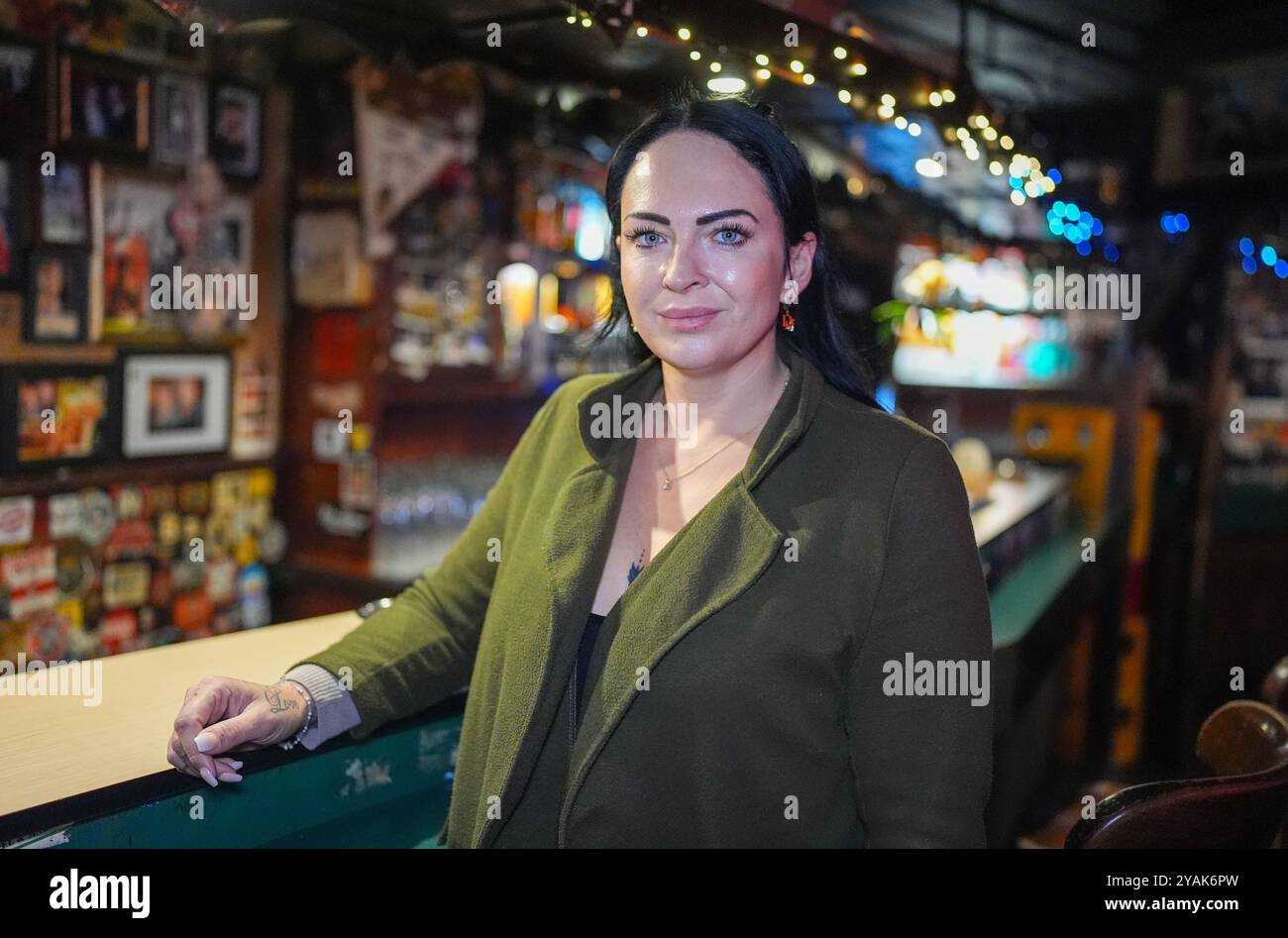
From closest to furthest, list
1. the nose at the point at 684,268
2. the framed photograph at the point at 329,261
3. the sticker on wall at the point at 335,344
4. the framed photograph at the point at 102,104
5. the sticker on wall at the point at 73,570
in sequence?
the nose at the point at 684,268 < the framed photograph at the point at 102,104 < the sticker on wall at the point at 73,570 < the framed photograph at the point at 329,261 < the sticker on wall at the point at 335,344

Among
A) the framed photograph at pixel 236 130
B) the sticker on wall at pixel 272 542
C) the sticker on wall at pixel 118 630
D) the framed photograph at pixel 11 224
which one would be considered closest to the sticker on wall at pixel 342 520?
the sticker on wall at pixel 272 542

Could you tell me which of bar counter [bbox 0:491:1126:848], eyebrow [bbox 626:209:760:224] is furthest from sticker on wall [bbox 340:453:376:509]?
eyebrow [bbox 626:209:760:224]

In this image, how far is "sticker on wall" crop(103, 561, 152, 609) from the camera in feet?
12.0

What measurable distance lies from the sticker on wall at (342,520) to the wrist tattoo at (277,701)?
2.69 metres

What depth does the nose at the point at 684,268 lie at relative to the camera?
1.60 m

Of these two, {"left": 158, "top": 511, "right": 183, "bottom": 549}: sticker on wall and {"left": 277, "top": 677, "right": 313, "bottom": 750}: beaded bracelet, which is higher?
{"left": 158, "top": 511, "right": 183, "bottom": 549}: sticker on wall

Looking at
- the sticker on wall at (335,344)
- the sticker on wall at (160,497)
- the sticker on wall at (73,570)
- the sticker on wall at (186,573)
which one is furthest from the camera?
the sticker on wall at (335,344)

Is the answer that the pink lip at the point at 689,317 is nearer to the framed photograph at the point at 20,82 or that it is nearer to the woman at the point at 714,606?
the woman at the point at 714,606

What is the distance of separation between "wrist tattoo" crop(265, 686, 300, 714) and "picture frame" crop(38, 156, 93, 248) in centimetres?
226

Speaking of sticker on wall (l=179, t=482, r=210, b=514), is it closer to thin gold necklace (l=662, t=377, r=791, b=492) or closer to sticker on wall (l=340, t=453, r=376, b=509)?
sticker on wall (l=340, t=453, r=376, b=509)
